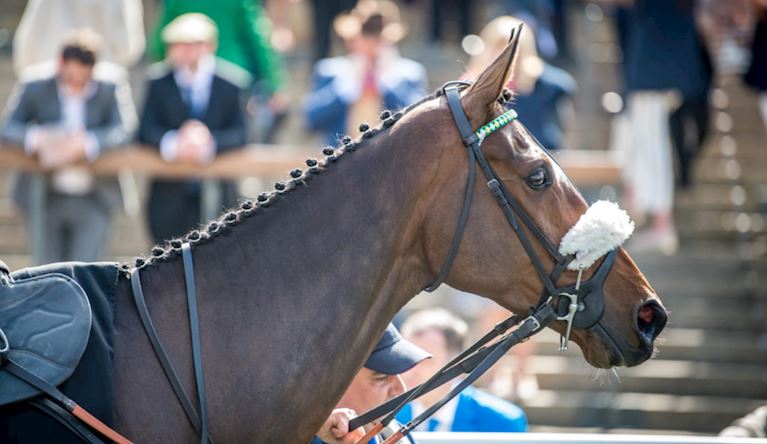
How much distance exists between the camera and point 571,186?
3.93 metres

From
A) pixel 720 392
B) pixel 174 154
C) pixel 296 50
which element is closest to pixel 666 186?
pixel 720 392

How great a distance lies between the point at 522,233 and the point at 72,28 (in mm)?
6992

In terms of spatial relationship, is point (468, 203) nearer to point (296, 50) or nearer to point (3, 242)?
point (3, 242)

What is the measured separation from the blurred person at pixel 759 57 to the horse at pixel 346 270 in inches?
266

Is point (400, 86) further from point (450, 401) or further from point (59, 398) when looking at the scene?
point (59, 398)

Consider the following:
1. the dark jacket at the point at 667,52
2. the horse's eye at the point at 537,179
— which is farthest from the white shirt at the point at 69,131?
the horse's eye at the point at 537,179

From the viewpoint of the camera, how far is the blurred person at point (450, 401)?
550 centimetres

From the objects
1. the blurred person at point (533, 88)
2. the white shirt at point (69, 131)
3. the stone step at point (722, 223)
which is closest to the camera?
the white shirt at point (69, 131)

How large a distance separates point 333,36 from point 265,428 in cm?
946

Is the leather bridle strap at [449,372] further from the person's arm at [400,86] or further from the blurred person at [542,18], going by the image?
the blurred person at [542,18]

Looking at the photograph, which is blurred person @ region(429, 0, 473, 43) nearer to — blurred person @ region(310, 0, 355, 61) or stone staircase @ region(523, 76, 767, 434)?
blurred person @ region(310, 0, 355, 61)

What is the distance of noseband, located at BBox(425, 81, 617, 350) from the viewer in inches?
150

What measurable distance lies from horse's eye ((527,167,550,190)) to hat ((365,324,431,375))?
815 mm

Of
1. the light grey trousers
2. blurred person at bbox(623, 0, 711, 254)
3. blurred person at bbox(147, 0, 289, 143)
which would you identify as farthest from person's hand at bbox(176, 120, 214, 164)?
blurred person at bbox(623, 0, 711, 254)
